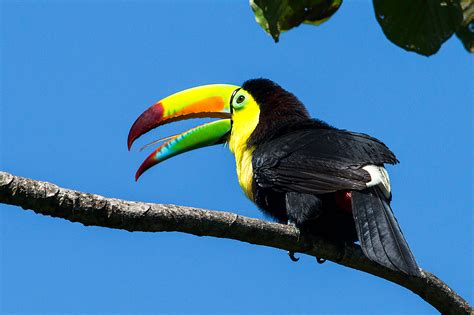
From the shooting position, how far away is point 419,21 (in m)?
1.77

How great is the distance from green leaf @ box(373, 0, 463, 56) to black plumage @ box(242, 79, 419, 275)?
1669 mm

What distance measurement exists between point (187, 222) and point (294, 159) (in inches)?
69.0

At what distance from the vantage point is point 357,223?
3705 mm

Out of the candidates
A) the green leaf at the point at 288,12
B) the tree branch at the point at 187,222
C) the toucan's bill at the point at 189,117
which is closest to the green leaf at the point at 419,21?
the green leaf at the point at 288,12

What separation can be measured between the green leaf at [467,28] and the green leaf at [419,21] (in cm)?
5

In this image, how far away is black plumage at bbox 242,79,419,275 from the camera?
11.7ft

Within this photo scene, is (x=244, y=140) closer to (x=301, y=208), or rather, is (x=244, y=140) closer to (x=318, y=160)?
(x=318, y=160)

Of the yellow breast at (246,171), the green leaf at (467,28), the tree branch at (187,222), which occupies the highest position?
the yellow breast at (246,171)

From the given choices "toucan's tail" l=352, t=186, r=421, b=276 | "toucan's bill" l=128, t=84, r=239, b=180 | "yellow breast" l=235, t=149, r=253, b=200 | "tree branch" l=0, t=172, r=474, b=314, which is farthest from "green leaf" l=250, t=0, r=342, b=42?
"toucan's bill" l=128, t=84, r=239, b=180

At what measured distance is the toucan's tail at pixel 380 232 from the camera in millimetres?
3324

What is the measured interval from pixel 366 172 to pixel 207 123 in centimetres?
186

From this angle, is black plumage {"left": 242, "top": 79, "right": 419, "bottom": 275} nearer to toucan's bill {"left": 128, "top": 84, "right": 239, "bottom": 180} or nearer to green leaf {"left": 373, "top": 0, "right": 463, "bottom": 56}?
toucan's bill {"left": 128, "top": 84, "right": 239, "bottom": 180}

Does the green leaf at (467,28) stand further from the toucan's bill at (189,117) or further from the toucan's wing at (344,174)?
the toucan's bill at (189,117)

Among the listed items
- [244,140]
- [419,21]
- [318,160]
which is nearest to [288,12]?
[419,21]
